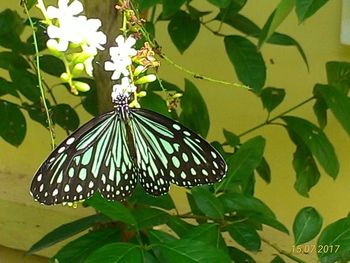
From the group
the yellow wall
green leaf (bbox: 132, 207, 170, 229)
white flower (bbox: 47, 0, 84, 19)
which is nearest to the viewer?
white flower (bbox: 47, 0, 84, 19)

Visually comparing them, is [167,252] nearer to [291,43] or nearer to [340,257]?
[340,257]

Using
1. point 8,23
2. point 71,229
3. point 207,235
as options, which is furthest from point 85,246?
point 8,23

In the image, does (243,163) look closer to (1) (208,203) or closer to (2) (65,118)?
(1) (208,203)

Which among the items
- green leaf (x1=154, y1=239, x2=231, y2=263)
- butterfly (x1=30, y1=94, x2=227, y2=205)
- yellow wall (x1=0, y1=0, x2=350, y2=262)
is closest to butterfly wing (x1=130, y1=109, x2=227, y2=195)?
butterfly (x1=30, y1=94, x2=227, y2=205)

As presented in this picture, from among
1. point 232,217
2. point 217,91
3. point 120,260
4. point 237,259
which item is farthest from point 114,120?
point 217,91

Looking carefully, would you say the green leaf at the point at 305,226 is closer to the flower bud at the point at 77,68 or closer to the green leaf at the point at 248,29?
the green leaf at the point at 248,29

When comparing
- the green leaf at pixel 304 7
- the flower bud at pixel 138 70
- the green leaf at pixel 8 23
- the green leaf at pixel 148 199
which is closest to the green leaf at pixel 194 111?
the green leaf at pixel 148 199

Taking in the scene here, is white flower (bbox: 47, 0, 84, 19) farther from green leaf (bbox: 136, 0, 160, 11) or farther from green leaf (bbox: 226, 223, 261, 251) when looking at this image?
green leaf (bbox: 226, 223, 261, 251)
